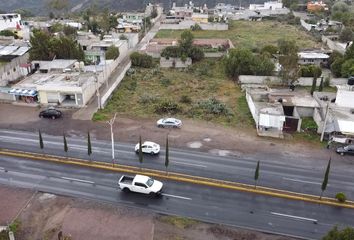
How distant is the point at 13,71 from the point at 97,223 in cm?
4741

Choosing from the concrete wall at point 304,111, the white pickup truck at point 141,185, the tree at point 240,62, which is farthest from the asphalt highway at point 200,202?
the tree at point 240,62

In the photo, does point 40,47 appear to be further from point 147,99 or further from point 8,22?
point 8,22

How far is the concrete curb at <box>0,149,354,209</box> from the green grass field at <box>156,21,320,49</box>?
6132 centimetres

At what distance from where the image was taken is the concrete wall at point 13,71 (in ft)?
204

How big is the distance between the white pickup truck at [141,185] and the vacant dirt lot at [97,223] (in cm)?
220

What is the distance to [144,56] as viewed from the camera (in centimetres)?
7638

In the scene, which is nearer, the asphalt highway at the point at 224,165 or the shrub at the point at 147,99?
the asphalt highway at the point at 224,165

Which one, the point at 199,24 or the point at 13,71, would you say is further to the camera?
the point at 199,24

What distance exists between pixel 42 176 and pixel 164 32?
8780 cm

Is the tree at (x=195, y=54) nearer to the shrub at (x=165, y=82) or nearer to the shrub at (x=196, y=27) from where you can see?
the shrub at (x=165, y=82)

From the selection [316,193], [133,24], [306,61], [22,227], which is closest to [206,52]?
[306,61]

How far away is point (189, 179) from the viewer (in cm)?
3506

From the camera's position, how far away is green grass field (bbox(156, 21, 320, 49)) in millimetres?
98500

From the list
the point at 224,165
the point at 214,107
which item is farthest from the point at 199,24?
the point at 224,165
